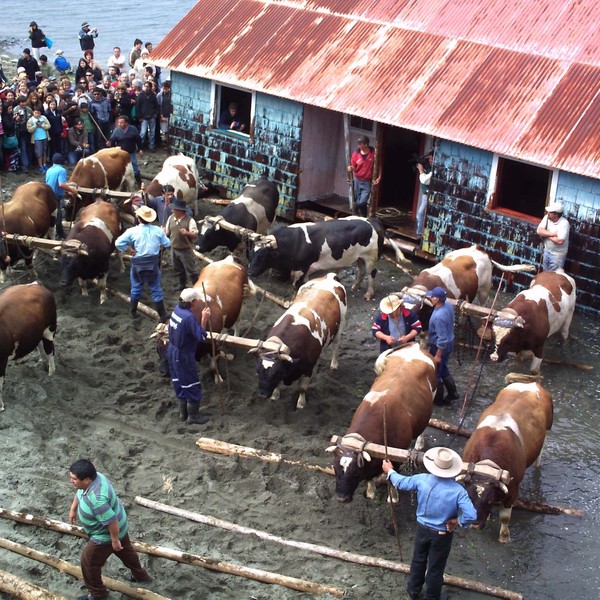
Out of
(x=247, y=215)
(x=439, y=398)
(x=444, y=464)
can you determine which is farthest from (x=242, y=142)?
(x=444, y=464)

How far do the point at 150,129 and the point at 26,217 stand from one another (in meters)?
7.74

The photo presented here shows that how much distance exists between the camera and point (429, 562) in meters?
9.27

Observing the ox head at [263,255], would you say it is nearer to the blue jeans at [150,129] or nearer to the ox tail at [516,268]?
the ox tail at [516,268]

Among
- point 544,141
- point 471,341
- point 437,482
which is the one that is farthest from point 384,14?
point 437,482

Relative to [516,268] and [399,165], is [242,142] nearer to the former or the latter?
[399,165]

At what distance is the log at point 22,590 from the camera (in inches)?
359

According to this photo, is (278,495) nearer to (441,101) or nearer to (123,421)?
(123,421)

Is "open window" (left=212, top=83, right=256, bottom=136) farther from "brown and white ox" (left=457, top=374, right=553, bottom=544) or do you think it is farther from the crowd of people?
"brown and white ox" (left=457, top=374, right=553, bottom=544)

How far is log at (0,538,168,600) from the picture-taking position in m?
9.22

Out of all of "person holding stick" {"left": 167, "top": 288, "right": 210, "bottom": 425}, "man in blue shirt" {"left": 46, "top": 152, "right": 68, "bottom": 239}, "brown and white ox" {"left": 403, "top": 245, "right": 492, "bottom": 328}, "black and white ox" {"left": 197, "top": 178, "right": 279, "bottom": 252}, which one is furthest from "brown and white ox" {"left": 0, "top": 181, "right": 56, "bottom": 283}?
"brown and white ox" {"left": 403, "top": 245, "right": 492, "bottom": 328}

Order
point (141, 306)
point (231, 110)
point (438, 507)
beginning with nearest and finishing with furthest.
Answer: point (438, 507) → point (141, 306) → point (231, 110)

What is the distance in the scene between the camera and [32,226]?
16031 mm

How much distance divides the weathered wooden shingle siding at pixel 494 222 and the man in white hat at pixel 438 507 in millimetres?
7743

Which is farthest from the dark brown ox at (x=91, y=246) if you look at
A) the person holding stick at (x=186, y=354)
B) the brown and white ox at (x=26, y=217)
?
the person holding stick at (x=186, y=354)
